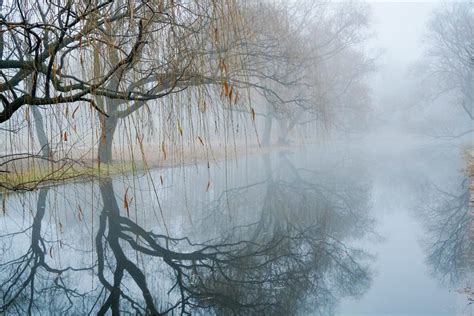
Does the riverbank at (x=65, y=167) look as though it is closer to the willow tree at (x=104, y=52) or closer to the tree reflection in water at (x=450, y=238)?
the willow tree at (x=104, y=52)

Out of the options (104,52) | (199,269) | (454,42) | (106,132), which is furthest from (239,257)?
(454,42)

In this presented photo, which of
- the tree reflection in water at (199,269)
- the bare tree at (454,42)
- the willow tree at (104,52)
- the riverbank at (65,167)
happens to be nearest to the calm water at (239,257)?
the tree reflection in water at (199,269)

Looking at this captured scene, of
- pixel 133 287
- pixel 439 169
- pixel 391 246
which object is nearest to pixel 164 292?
pixel 133 287

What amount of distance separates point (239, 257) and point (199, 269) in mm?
434

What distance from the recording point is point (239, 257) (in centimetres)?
375

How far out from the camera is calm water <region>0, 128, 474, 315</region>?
2.84m

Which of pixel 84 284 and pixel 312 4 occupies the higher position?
pixel 312 4

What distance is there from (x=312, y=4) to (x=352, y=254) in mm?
14204

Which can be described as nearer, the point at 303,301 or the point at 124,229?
the point at 303,301

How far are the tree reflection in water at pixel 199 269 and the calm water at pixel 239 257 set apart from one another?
0.01 metres

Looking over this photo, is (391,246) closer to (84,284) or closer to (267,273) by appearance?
(267,273)

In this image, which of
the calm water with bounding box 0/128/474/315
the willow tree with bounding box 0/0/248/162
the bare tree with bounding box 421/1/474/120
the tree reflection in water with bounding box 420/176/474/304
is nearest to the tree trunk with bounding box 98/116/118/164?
the willow tree with bounding box 0/0/248/162

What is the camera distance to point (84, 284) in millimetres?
3119

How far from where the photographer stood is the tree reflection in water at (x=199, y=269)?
9.21ft
